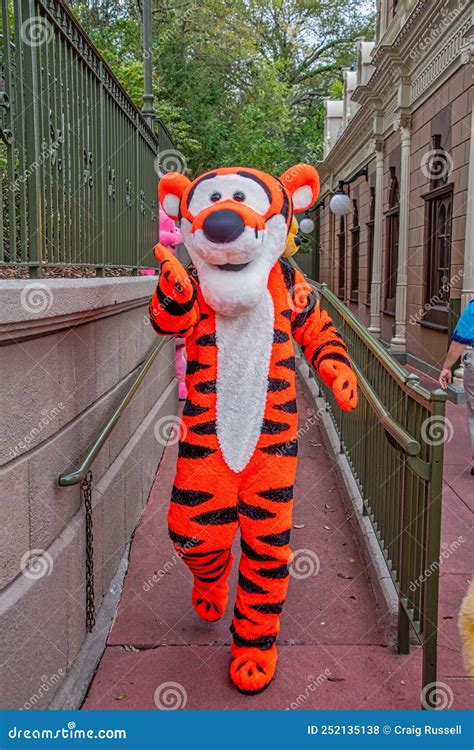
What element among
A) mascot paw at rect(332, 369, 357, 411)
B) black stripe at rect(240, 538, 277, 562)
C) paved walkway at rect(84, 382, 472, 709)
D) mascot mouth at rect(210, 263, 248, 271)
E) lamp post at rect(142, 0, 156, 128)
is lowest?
paved walkway at rect(84, 382, 472, 709)

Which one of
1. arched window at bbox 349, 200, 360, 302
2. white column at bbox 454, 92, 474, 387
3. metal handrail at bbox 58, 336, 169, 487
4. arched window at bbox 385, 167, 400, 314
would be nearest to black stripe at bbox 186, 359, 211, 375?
metal handrail at bbox 58, 336, 169, 487

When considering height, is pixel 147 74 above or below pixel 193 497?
above

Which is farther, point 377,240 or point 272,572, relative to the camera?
point 377,240

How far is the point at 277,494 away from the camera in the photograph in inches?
121

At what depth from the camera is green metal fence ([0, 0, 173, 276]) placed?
2555 millimetres

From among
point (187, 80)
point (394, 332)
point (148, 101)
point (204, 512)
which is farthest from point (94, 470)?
point (187, 80)

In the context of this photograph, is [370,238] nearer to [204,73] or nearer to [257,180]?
[204,73]

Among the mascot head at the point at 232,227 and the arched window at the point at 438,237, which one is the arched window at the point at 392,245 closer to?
the arched window at the point at 438,237

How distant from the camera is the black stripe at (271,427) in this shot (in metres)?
3.07

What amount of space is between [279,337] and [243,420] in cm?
39

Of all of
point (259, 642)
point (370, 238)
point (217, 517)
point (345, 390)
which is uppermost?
point (370, 238)

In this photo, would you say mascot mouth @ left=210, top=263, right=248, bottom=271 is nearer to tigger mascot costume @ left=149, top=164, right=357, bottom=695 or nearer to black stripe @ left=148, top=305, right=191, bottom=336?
tigger mascot costume @ left=149, top=164, right=357, bottom=695

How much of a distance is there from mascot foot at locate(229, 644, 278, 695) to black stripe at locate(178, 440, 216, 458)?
841mm

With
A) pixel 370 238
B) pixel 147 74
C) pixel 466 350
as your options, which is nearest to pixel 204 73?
pixel 370 238
